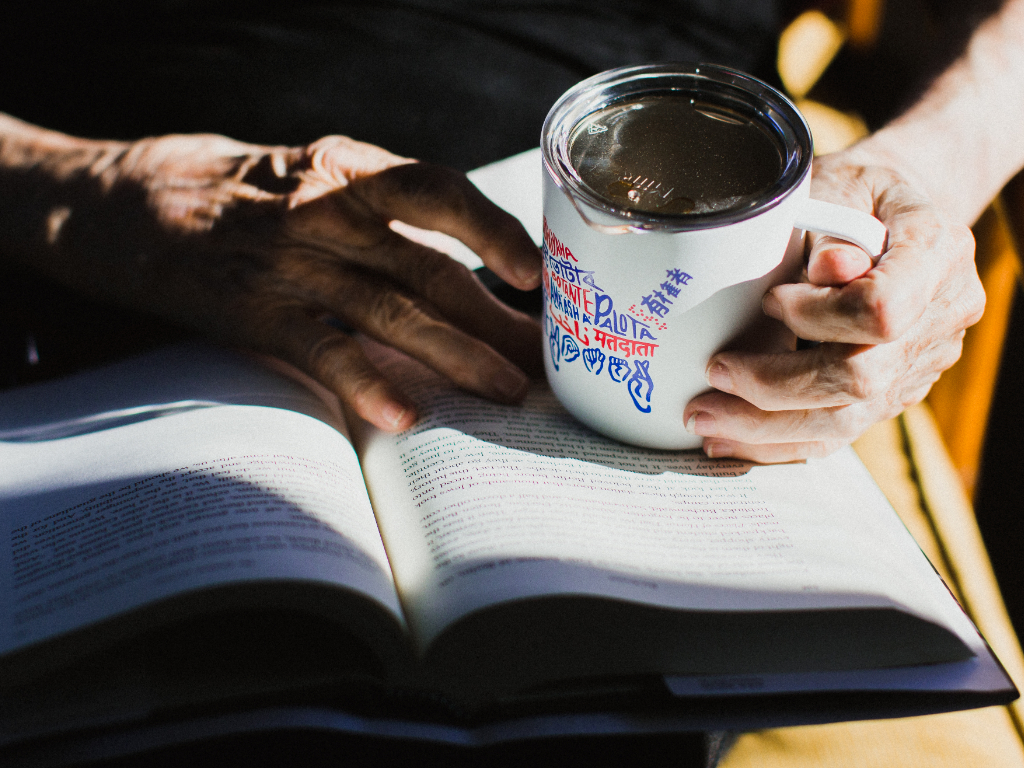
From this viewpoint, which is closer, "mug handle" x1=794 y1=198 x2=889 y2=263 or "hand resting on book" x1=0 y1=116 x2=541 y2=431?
"mug handle" x1=794 y1=198 x2=889 y2=263

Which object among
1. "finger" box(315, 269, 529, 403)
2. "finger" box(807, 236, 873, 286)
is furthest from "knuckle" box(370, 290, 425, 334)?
"finger" box(807, 236, 873, 286)

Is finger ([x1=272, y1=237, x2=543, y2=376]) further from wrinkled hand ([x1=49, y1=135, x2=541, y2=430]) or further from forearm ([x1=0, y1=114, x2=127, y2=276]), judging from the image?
forearm ([x1=0, y1=114, x2=127, y2=276])

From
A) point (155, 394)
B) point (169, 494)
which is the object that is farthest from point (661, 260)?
point (155, 394)

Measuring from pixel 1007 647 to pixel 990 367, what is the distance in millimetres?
463

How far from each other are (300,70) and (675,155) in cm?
68

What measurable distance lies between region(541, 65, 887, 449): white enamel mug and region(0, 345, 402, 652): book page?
0.80 feet

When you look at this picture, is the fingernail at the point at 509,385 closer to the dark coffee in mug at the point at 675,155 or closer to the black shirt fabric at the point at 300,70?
the dark coffee in mug at the point at 675,155

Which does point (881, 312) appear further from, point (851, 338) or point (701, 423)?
point (701, 423)

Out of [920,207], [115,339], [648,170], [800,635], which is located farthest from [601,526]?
[115,339]

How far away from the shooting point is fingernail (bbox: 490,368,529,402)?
75cm

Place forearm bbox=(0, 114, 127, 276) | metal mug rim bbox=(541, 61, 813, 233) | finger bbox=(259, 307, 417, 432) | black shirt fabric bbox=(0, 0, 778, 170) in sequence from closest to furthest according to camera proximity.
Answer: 1. metal mug rim bbox=(541, 61, 813, 233)
2. finger bbox=(259, 307, 417, 432)
3. forearm bbox=(0, 114, 127, 276)
4. black shirt fabric bbox=(0, 0, 778, 170)

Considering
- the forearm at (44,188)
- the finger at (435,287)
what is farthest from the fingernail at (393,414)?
the forearm at (44,188)

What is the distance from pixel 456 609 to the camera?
1.74 feet

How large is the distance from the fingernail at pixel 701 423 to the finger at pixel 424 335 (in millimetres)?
185
